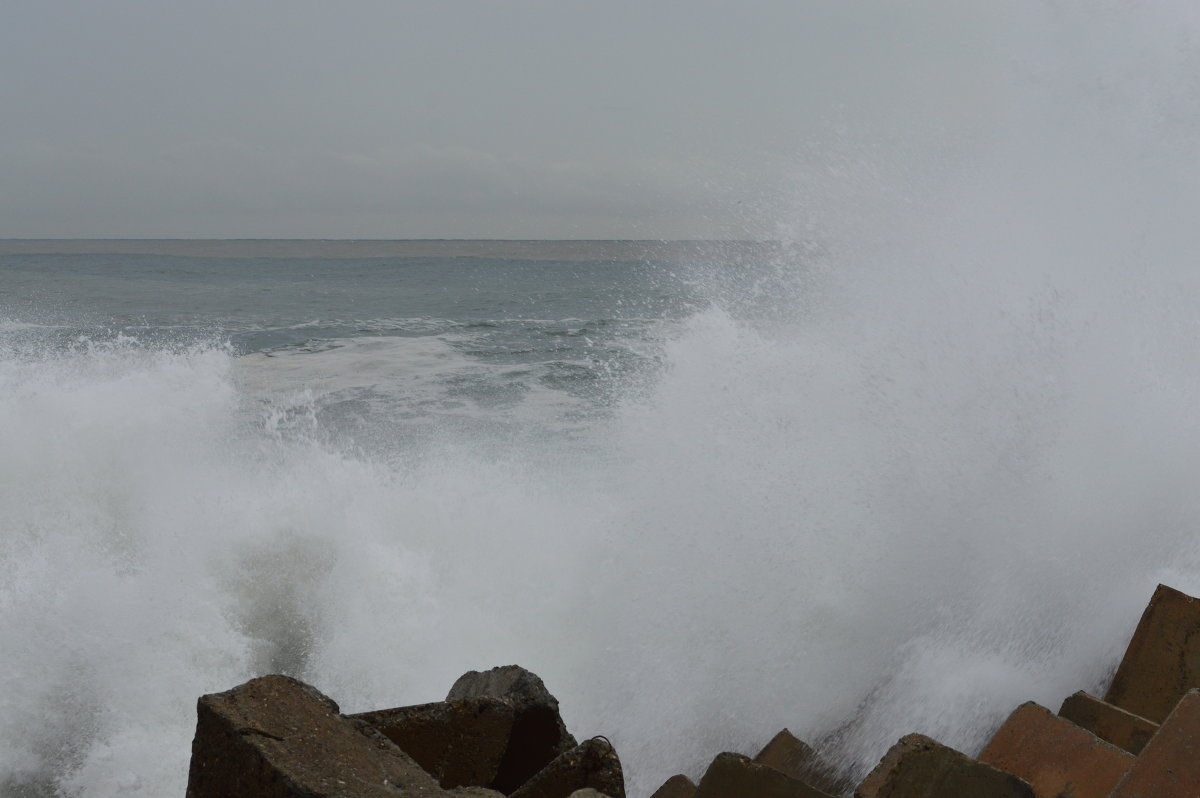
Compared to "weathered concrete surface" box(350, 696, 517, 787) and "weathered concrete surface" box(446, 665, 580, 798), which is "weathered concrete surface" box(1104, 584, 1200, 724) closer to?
"weathered concrete surface" box(446, 665, 580, 798)

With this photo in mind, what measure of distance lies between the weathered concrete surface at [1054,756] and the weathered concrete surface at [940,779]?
0.18m

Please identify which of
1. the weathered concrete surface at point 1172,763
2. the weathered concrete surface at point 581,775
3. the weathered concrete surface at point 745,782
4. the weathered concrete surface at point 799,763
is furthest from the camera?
the weathered concrete surface at point 799,763

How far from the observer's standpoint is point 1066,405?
16.2 ft

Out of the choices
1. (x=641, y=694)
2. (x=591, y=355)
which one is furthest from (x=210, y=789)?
(x=591, y=355)

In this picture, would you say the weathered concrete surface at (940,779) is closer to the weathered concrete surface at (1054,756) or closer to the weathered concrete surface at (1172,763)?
the weathered concrete surface at (1054,756)

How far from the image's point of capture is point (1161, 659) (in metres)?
3.35

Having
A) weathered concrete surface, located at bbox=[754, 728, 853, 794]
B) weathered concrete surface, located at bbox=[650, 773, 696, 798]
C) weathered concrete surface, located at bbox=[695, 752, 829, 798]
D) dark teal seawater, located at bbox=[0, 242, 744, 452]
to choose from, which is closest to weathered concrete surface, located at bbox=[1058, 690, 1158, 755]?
weathered concrete surface, located at bbox=[754, 728, 853, 794]

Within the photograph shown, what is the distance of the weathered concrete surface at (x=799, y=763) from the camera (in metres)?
3.53

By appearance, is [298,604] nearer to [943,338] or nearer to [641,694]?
[641,694]

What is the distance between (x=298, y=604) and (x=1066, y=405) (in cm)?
427

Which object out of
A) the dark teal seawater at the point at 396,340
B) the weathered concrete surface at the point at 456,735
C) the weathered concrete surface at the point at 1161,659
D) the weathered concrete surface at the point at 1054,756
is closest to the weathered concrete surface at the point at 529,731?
the weathered concrete surface at the point at 456,735

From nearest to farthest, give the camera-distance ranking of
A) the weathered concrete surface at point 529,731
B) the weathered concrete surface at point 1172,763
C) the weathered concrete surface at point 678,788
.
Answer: the weathered concrete surface at point 1172,763 < the weathered concrete surface at point 678,788 < the weathered concrete surface at point 529,731

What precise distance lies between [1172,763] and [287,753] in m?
2.22

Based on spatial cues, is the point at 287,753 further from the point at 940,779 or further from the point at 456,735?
the point at 940,779
